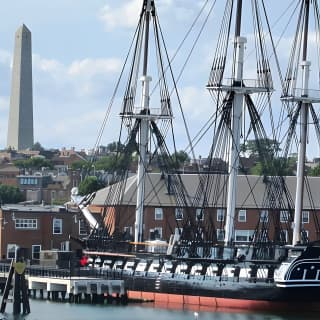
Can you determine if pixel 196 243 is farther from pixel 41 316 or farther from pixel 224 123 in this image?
pixel 41 316

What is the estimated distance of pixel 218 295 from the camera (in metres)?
83.6

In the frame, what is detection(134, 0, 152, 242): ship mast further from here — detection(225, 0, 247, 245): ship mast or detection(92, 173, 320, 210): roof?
detection(92, 173, 320, 210): roof

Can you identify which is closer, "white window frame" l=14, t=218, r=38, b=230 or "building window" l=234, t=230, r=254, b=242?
"white window frame" l=14, t=218, r=38, b=230

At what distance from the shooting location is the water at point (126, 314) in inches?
2975

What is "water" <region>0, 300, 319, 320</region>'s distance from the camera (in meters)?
75.6

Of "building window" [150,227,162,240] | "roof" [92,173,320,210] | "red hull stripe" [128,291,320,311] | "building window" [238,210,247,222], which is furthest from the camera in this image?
"building window" [238,210,247,222]

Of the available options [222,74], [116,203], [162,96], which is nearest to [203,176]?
[116,203]

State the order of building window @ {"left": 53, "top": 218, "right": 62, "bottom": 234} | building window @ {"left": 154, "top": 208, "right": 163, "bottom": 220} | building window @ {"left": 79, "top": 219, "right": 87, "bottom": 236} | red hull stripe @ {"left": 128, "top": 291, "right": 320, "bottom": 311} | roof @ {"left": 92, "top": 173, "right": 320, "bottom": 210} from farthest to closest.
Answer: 1. building window @ {"left": 154, "top": 208, "right": 163, "bottom": 220}
2. roof @ {"left": 92, "top": 173, "right": 320, "bottom": 210}
3. building window @ {"left": 79, "top": 219, "right": 87, "bottom": 236}
4. building window @ {"left": 53, "top": 218, "right": 62, "bottom": 234}
5. red hull stripe @ {"left": 128, "top": 291, "right": 320, "bottom": 311}

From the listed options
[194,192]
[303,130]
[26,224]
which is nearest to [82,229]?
[26,224]

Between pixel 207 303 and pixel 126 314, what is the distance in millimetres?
7992

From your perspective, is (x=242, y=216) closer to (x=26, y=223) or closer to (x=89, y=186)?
(x=26, y=223)

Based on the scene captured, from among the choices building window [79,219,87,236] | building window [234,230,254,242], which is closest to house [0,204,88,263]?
building window [79,219,87,236]

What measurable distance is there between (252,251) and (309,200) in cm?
2809

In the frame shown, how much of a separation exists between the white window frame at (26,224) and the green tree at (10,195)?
2675 inches
